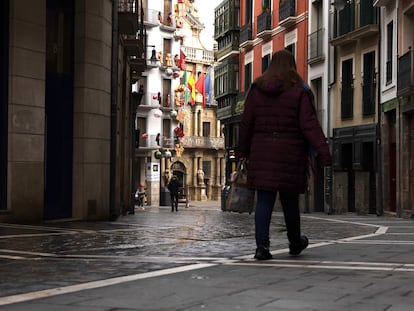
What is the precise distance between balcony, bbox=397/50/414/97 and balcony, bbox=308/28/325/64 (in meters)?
9.40

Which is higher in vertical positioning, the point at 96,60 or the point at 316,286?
the point at 96,60

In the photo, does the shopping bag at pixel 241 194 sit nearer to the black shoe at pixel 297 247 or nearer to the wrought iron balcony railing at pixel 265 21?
the black shoe at pixel 297 247

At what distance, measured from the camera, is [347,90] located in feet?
108

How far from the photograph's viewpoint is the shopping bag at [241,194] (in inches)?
295

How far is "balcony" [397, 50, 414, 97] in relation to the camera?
79.4 ft

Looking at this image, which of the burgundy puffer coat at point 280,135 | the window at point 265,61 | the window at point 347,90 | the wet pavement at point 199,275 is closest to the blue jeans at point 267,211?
the burgundy puffer coat at point 280,135

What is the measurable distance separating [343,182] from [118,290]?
2784cm

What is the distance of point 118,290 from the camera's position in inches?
211

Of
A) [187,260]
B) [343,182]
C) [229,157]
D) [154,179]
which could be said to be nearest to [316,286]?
[187,260]

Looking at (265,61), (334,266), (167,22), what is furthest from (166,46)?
(334,266)

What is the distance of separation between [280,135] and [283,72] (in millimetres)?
583

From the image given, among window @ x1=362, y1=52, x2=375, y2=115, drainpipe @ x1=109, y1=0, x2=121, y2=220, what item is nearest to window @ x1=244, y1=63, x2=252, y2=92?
window @ x1=362, y1=52, x2=375, y2=115

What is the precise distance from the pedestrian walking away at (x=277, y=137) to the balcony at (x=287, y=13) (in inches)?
1219

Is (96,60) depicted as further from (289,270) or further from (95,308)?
(95,308)
